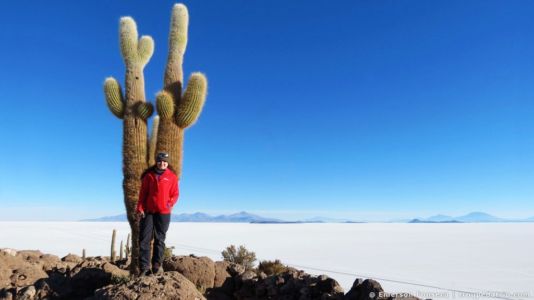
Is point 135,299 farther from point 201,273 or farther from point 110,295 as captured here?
point 201,273

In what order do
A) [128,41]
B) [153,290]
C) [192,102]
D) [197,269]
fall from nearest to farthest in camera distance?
1. [153,290]
2. [197,269]
3. [192,102]
4. [128,41]

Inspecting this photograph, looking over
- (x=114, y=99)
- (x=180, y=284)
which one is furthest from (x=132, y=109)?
(x=180, y=284)

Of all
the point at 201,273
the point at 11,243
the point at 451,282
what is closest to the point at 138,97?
the point at 201,273

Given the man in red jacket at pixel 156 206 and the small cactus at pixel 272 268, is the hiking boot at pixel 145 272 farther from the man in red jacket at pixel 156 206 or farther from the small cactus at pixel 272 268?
the small cactus at pixel 272 268

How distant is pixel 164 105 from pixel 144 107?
0.60m

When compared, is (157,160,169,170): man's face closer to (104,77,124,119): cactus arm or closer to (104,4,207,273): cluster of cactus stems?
(104,4,207,273): cluster of cactus stems

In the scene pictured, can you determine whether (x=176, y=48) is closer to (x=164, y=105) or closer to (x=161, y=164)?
(x=164, y=105)

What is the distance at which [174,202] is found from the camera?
23.0 ft

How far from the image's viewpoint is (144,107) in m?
→ 9.33

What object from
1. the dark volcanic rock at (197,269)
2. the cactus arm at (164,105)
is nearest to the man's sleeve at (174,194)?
the dark volcanic rock at (197,269)

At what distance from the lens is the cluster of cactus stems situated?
29.4 feet

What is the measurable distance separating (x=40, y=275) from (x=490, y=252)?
2042 cm

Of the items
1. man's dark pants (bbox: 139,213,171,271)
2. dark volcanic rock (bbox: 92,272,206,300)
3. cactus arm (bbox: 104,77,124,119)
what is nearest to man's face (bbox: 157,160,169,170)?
man's dark pants (bbox: 139,213,171,271)

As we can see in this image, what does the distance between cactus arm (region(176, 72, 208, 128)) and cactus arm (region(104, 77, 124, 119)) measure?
4.24 feet
